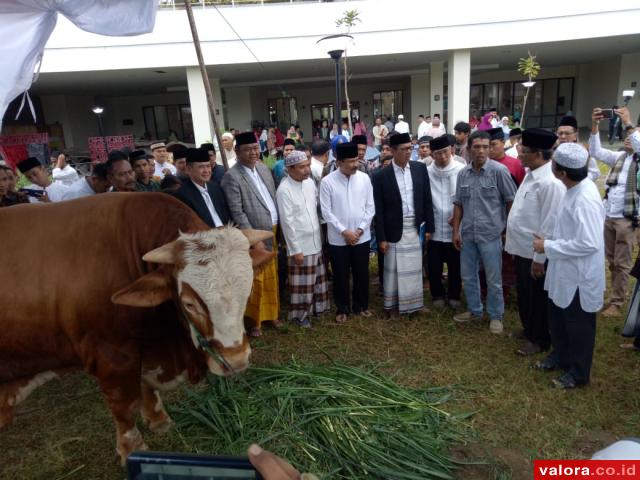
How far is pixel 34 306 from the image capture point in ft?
8.65

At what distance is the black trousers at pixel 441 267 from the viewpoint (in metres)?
5.07

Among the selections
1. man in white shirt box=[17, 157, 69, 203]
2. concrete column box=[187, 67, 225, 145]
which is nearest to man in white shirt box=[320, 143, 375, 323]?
man in white shirt box=[17, 157, 69, 203]

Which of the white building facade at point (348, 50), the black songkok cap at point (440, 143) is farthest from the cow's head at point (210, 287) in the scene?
the white building facade at point (348, 50)

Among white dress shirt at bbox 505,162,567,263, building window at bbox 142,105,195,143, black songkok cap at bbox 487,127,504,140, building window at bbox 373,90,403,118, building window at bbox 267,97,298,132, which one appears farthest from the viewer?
building window at bbox 142,105,195,143

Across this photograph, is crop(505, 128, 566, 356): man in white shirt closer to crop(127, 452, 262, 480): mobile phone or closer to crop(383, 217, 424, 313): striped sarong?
crop(383, 217, 424, 313): striped sarong

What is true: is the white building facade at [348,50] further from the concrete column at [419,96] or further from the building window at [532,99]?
the building window at [532,99]

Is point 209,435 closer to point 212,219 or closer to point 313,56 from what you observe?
point 212,219

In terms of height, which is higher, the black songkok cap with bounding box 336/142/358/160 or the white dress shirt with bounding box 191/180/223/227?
the black songkok cap with bounding box 336/142/358/160

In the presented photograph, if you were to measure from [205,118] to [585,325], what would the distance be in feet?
48.4

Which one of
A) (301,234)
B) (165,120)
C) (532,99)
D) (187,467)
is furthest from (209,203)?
(532,99)

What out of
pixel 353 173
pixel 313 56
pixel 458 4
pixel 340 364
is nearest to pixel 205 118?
pixel 313 56

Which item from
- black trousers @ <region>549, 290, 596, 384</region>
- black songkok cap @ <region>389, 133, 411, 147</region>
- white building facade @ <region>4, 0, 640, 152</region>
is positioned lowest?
black trousers @ <region>549, 290, 596, 384</region>

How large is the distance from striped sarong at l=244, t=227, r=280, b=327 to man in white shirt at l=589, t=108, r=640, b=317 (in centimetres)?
345

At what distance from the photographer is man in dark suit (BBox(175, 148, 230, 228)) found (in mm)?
4039
